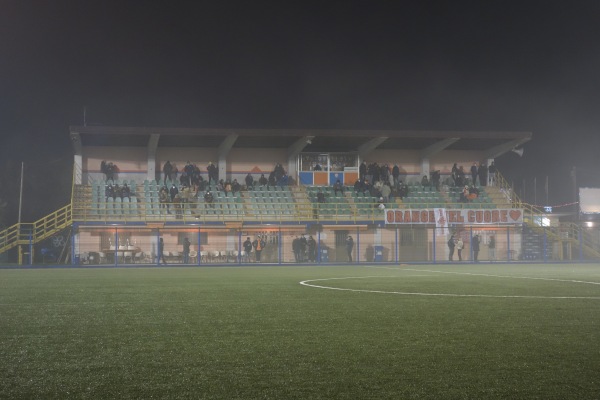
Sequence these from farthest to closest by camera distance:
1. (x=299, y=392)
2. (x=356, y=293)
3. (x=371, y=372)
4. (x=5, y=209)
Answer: (x=5, y=209) → (x=356, y=293) → (x=371, y=372) → (x=299, y=392)

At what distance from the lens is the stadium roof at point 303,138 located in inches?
1641

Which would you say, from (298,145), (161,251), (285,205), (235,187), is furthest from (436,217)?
(161,251)

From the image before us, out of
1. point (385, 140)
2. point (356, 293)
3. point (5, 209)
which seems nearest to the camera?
point (356, 293)

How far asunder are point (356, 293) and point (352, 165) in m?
34.1

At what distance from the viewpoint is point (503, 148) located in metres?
47.4

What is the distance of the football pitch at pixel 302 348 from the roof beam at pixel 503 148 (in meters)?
35.8

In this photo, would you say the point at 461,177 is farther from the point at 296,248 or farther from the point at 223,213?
the point at 223,213

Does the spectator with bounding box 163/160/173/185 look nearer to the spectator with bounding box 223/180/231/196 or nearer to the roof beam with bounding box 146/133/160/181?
the roof beam with bounding box 146/133/160/181

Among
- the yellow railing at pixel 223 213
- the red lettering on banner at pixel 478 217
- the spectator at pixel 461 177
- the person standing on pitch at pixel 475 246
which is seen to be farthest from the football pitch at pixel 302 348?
the spectator at pixel 461 177

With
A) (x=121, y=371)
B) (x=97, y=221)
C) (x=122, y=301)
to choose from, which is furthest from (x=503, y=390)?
(x=97, y=221)

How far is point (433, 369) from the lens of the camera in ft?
18.1

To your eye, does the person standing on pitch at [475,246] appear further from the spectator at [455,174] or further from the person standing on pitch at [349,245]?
the spectator at [455,174]

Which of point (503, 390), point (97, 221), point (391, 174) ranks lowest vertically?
point (503, 390)

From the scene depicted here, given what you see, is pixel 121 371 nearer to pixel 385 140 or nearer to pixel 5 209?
pixel 385 140
